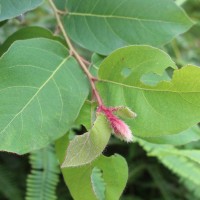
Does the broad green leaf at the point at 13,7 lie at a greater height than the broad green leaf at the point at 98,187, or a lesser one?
greater

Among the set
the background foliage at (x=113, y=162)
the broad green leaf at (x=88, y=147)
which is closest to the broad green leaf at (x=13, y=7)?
the background foliage at (x=113, y=162)

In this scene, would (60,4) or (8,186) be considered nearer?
(60,4)

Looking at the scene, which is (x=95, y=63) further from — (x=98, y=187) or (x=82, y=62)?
(x=98, y=187)

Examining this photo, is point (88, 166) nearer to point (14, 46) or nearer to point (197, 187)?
point (14, 46)

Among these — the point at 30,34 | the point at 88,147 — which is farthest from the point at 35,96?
the point at 30,34

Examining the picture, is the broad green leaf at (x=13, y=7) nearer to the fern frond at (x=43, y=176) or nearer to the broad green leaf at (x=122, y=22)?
the broad green leaf at (x=122, y=22)
